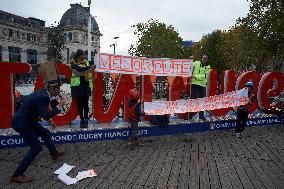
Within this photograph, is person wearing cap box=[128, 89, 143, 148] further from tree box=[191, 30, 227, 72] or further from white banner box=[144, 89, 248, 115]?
tree box=[191, 30, 227, 72]

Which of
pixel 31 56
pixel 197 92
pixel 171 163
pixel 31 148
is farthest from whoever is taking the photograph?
pixel 31 56

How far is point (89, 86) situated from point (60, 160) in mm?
2448

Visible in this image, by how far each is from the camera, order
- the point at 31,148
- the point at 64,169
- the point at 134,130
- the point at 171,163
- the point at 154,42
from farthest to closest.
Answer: the point at 154,42
the point at 134,130
the point at 171,163
the point at 64,169
the point at 31,148

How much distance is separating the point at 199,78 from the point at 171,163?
4.20 m

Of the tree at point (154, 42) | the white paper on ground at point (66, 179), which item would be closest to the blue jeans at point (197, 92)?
the white paper on ground at point (66, 179)

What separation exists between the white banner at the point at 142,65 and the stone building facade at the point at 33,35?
6009cm

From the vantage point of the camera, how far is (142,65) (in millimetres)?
9477

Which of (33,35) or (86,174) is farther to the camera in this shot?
(33,35)

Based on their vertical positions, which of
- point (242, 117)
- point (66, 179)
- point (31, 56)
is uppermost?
point (31, 56)

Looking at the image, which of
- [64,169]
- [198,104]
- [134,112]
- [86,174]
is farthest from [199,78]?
[64,169]

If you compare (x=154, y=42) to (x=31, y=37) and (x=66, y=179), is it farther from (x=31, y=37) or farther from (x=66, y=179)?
(x=31, y=37)

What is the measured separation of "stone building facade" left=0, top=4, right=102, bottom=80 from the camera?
72.5 metres

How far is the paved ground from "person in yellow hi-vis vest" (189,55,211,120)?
5.87ft

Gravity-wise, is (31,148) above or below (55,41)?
below
